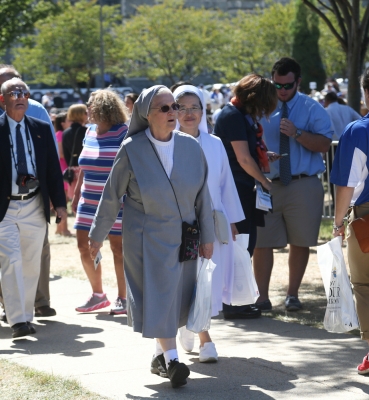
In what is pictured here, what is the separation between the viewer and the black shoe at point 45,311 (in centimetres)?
755

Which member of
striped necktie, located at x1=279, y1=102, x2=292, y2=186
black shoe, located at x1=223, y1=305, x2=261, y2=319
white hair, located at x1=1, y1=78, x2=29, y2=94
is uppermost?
white hair, located at x1=1, y1=78, x2=29, y2=94

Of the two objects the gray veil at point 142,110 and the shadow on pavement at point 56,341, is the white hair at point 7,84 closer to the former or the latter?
the gray veil at point 142,110

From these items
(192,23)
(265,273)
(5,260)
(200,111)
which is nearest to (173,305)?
(200,111)

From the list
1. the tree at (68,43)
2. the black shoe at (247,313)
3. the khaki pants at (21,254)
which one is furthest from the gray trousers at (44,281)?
the tree at (68,43)

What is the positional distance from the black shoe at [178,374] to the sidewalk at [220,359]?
0.19 feet

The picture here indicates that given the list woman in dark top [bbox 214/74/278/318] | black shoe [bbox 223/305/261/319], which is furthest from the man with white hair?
black shoe [bbox 223/305/261/319]

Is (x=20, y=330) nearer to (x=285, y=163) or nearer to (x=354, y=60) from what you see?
(x=285, y=163)

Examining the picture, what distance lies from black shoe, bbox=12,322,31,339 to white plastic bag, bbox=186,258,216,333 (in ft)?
6.07

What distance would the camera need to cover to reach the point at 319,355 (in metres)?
5.94

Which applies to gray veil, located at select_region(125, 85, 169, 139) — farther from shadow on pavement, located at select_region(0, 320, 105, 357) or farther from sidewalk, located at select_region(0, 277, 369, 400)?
shadow on pavement, located at select_region(0, 320, 105, 357)

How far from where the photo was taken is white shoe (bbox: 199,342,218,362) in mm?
5773

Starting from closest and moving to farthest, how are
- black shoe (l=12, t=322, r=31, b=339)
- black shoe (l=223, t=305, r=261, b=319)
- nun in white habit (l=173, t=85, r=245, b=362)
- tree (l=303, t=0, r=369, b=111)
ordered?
nun in white habit (l=173, t=85, r=245, b=362)
black shoe (l=12, t=322, r=31, b=339)
black shoe (l=223, t=305, r=261, b=319)
tree (l=303, t=0, r=369, b=111)

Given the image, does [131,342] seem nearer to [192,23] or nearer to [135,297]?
[135,297]

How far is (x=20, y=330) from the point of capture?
6.65m
